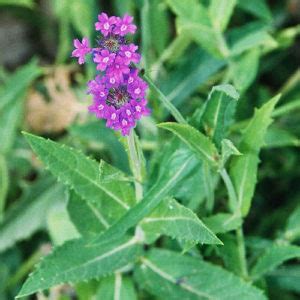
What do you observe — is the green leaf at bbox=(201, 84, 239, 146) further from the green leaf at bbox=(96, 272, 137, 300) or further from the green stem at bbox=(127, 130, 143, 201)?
the green leaf at bbox=(96, 272, 137, 300)

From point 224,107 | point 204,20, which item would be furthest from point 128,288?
point 204,20

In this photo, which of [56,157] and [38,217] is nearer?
[56,157]

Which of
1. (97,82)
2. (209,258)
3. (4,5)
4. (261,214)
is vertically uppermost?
(4,5)

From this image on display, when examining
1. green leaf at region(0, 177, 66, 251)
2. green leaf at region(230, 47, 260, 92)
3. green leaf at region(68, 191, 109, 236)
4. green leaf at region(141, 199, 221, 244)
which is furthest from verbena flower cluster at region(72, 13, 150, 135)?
green leaf at region(0, 177, 66, 251)

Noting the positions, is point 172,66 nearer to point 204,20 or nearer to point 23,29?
point 204,20

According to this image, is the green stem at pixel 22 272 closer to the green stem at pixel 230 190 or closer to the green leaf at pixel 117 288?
the green leaf at pixel 117 288

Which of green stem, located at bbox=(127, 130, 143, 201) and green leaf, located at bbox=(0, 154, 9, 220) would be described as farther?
green leaf, located at bbox=(0, 154, 9, 220)

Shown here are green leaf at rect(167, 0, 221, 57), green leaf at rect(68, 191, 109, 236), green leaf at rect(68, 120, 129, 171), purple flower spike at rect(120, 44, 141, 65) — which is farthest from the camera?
green leaf at rect(68, 120, 129, 171)
